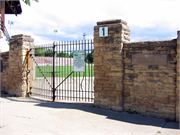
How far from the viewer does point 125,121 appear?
464cm

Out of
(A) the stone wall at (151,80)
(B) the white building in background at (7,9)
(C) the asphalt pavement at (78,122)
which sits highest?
(B) the white building in background at (7,9)

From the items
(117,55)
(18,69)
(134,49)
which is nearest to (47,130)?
(117,55)

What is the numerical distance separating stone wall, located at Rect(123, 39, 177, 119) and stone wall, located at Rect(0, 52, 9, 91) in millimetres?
6732

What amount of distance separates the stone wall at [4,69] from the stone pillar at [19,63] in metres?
0.82

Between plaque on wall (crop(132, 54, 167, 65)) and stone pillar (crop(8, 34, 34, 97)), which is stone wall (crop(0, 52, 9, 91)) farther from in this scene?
plaque on wall (crop(132, 54, 167, 65))

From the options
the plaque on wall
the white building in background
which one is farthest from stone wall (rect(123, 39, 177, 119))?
the white building in background

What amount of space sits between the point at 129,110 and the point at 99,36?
260 centimetres

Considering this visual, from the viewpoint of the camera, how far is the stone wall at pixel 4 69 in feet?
A: 30.4

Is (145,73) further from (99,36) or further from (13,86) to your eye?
(13,86)

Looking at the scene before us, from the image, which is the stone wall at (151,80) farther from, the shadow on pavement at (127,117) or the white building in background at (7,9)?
the white building in background at (7,9)

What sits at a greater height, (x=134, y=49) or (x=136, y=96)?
(x=134, y=49)

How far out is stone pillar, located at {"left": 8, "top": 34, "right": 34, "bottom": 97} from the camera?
8.13 metres

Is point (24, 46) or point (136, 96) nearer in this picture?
point (136, 96)

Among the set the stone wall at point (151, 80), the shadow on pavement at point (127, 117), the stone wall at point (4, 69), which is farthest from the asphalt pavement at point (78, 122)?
the stone wall at point (4, 69)
